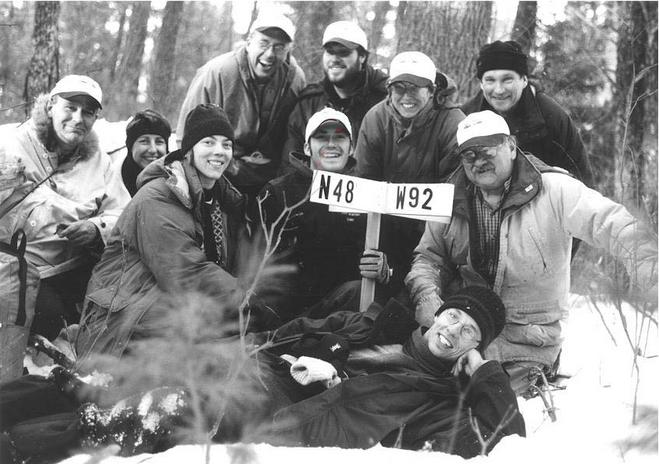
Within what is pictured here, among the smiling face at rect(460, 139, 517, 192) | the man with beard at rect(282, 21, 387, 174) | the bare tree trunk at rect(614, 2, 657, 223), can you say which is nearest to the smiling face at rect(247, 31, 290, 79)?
the man with beard at rect(282, 21, 387, 174)

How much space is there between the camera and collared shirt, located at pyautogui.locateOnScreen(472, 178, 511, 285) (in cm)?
455

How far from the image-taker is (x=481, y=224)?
181 inches

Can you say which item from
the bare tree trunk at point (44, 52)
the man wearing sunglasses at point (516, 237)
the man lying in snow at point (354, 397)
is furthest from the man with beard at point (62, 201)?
the bare tree trunk at point (44, 52)

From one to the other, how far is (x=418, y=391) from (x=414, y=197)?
1195mm

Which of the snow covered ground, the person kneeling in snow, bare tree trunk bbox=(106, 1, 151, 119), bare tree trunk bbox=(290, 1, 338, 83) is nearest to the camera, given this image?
the snow covered ground

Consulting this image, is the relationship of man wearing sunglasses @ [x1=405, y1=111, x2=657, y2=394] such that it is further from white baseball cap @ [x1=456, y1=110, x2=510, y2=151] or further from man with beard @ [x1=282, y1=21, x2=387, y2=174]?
man with beard @ [x1=282, y1=21, x2=387, y2=174]

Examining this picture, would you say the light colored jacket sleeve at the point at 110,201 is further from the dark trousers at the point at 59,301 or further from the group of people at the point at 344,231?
the dark trousers at the point at 59,301

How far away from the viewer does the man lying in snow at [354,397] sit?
3326mm

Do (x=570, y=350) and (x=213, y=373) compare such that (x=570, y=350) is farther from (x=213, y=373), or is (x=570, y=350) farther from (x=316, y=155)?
(x=213, y=373)

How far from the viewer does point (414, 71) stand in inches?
197

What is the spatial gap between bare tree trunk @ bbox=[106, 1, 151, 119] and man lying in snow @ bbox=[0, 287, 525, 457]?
1057 centimetres

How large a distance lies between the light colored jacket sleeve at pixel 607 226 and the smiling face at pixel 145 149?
2883 millimetres

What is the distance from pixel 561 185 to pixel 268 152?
2.36m

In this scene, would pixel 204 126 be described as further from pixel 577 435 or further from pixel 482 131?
pixel 577 435
